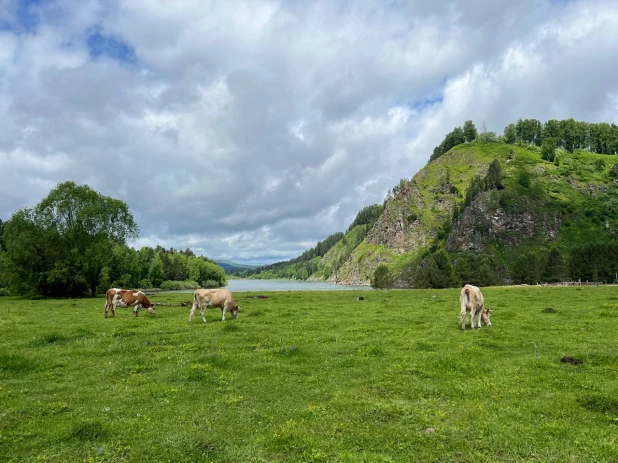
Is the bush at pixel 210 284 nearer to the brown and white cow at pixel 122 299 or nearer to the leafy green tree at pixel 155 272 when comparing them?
the leafy green tree at pixel 155 272

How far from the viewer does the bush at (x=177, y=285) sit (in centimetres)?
14396

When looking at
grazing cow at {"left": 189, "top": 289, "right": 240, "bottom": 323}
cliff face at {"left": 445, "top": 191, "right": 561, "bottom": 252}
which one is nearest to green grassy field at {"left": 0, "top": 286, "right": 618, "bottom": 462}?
grazing cow at {"left": 189, "top": 289, "right": 240, "bottom": 323}

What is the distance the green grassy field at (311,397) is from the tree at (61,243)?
43.2 meters

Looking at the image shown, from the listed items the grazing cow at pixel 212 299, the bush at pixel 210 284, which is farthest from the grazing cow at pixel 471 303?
the bush at pixel 210 284

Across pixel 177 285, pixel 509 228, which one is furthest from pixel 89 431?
pixel 509 228

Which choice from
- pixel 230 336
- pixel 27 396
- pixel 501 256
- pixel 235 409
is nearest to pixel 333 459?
pixel 235 409

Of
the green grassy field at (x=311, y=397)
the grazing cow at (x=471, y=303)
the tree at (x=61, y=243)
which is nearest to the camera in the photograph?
the green grassy field at (x=311, y=397)

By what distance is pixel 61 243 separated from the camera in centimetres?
6003

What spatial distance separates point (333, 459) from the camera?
7.68m

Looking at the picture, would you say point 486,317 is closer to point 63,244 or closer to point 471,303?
point 471,303

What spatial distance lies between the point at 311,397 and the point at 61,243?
63.4m

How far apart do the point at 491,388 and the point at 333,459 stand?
6665 millimetres

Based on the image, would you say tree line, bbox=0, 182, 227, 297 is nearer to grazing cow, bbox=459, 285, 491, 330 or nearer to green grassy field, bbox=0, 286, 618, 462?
green grassy field, bbox=0, 286, 618, 462

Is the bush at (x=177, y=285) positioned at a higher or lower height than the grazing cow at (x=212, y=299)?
lower
